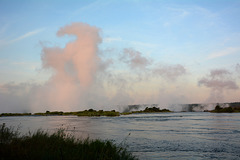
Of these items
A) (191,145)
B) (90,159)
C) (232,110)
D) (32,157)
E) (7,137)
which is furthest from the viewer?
(232,110)

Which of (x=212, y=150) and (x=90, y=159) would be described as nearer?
(x=90, y=159)

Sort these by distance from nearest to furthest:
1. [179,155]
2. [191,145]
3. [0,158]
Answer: [0,158], [179,155], [191,145]

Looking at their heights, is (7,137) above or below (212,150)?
above

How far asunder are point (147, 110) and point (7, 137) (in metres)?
182

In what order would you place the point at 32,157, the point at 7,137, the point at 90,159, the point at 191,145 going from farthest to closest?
the point at 191,145 → the point at 7,137 → the point at 90,159 → the point at 32,157

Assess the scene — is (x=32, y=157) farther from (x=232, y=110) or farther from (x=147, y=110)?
(x=147, y=110)

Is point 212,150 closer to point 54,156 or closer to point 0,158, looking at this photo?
point 54,156

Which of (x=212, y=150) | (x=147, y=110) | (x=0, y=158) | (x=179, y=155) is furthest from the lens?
(x=147, y=110)

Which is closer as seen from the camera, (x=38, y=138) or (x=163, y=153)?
(x=38, y=138)

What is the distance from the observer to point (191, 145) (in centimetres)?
2520

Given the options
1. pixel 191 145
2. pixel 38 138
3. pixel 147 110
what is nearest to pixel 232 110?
pixel 147 110

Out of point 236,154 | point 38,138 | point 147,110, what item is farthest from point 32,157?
point 147,110

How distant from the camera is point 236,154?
20359mm

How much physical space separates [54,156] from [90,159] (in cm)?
205
